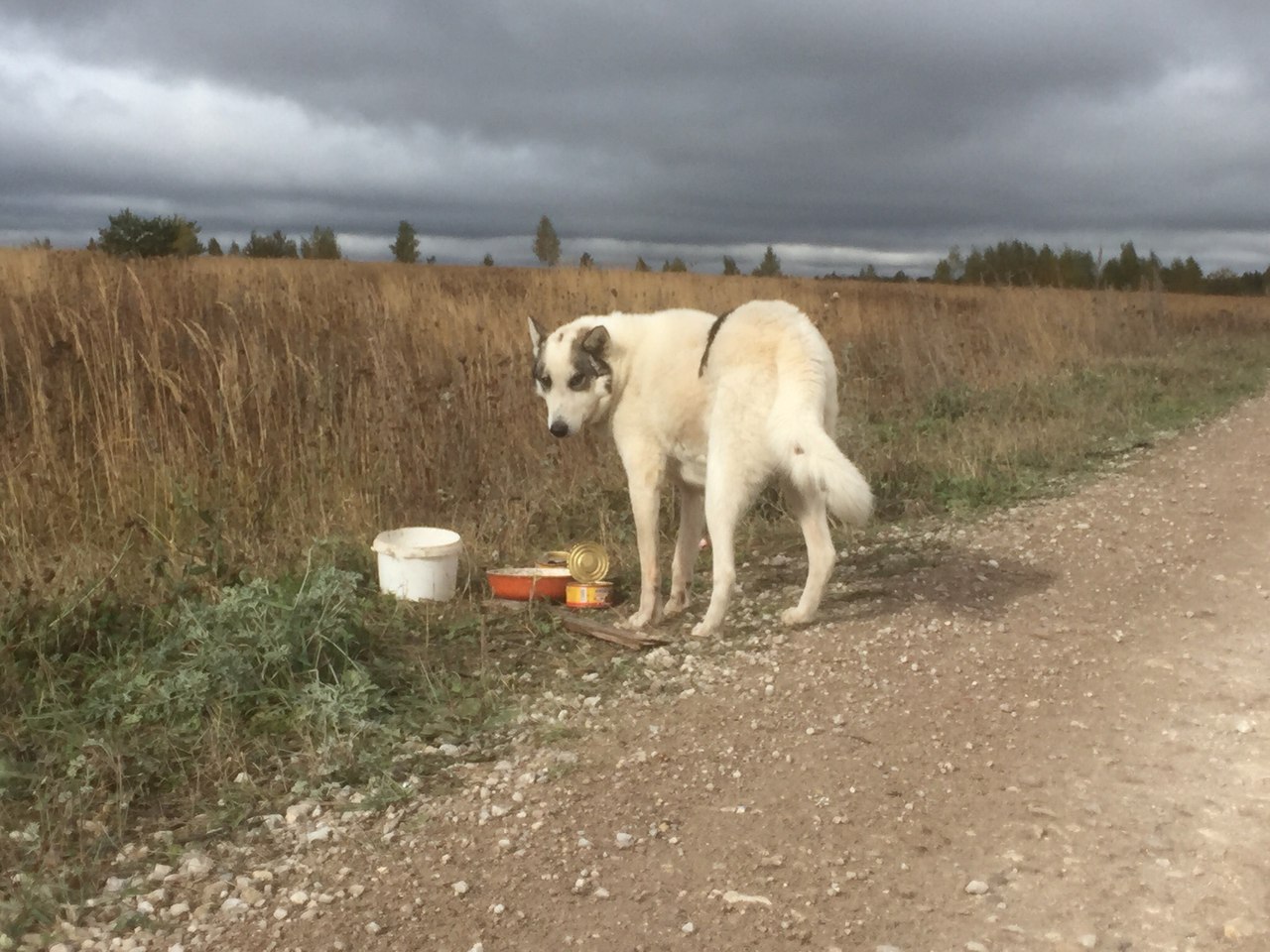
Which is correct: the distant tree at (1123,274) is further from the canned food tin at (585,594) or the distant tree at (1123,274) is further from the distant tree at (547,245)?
the canned food tin at (585,594)

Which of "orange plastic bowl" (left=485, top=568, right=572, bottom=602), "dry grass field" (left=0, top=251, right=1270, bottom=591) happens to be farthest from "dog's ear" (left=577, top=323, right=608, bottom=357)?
"dry grass field" (left=0, top=251, right=1270, bottom=591)

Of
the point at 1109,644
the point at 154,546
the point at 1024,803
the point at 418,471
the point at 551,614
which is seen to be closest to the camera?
the point at 1024,803

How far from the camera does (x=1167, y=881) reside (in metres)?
2.83

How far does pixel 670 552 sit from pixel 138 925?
4.05 metres

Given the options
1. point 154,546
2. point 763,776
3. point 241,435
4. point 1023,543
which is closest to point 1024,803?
point 763,776

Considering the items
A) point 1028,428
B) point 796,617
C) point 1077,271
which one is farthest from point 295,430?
point 1077,271

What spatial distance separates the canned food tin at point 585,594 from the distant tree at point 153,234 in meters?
13.2

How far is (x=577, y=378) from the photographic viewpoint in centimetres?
534

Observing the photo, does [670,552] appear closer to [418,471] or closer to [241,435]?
[418,471]

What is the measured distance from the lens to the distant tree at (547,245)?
13133 mm

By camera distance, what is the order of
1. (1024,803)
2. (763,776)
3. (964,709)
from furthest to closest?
(964,709) → (763,776) → (1024,803)

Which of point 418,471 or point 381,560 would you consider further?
point 418,471

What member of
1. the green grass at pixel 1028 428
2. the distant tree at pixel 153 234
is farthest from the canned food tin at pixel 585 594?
the distant tree at pixel 153 234

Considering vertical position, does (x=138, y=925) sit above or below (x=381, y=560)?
below
